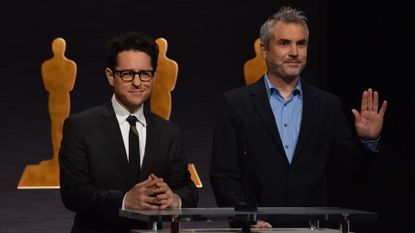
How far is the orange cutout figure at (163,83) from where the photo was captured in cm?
500

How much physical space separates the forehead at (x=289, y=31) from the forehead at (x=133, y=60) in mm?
569

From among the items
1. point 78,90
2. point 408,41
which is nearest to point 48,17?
point 78,90

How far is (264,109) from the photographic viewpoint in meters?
3.68

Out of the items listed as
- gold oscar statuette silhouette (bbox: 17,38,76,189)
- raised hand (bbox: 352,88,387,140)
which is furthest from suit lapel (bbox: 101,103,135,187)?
gold oscar statuette silhouette (bbox: 17,38,76,189)

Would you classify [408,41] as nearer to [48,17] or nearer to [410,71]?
[410,71]

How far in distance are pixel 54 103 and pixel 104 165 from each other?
1.70 m

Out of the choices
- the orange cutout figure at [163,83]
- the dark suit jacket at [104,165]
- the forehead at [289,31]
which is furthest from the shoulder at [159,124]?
the orange cutout figure at [163,83]

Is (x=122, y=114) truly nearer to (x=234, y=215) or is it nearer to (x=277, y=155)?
(x=277, y=155)

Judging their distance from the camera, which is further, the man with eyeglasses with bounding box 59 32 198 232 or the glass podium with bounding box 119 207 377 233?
the man with eyeglasses with bounding box 59 32 198 232

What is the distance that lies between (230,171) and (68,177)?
0.63 m

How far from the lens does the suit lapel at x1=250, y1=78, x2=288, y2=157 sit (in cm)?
362

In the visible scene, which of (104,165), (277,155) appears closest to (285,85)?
(277,155)

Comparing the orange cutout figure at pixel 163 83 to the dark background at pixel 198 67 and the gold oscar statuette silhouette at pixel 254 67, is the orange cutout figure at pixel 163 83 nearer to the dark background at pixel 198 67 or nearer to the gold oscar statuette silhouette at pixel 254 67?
the dark background at pixel 198 67

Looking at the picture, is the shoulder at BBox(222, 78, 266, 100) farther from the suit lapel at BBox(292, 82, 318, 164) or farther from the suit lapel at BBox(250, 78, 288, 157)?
the suit lapel at BBox(292, 82, 318, 164)
